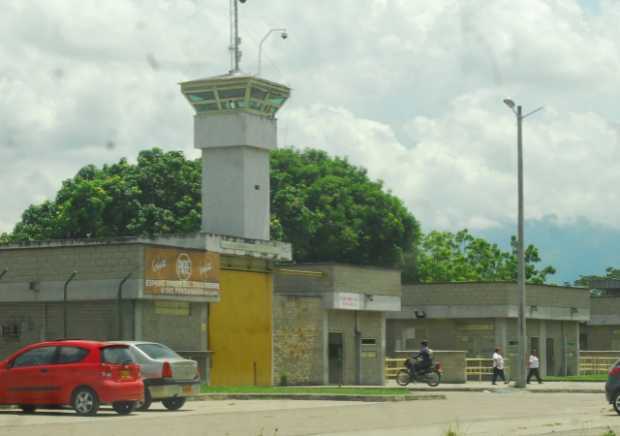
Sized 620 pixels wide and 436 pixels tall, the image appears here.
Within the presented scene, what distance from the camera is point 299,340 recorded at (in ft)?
164

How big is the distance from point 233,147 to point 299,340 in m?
7.90

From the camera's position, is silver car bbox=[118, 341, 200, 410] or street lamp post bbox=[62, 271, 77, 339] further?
street lamp post bbox=[62, 271, 77, 339]

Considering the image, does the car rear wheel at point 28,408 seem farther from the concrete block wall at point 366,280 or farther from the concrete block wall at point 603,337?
the concrete block wall at point 603,337

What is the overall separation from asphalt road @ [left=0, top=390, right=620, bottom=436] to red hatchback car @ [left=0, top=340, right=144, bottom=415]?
36cm

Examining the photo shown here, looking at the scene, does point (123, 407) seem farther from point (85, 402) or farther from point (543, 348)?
point (543, 348)

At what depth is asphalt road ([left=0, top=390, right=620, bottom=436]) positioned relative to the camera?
70.3 feet

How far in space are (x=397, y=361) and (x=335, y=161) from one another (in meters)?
33.0

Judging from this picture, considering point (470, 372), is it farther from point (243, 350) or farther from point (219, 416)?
point (219, 416)

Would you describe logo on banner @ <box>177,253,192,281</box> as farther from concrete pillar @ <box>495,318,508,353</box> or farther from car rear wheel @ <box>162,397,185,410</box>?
concrete pillar @ <box>495,318,508,353</box>

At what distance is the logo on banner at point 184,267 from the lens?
4056cm

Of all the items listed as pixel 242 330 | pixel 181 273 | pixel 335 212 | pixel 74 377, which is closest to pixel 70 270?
pixel 181 273

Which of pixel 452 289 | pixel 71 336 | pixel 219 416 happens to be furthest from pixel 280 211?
pixel 219 416

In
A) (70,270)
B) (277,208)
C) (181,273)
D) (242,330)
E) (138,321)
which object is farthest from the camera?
(277,208)

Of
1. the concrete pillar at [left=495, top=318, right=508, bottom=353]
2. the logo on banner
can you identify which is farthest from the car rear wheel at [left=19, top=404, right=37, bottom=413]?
the concrete pillar at [left=495, top=318, right=508, bottom=353]
